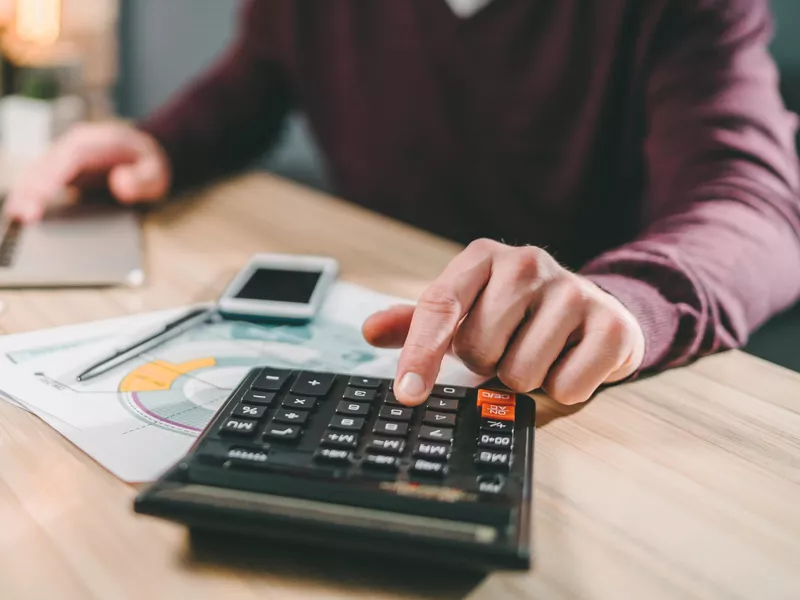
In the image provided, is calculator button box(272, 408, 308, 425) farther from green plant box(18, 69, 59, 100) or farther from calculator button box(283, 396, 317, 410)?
green plant box(18, 69, 59, 100)

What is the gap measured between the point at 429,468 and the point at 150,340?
235mm

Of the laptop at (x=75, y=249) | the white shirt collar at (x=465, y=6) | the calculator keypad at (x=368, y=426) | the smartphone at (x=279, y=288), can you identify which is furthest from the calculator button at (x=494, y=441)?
the white shirt collar at (x=465, y=6)

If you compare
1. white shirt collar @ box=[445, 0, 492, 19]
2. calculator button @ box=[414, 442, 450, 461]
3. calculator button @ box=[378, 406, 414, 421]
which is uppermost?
white shirt collar @ box=[445, 0, 492, 19]

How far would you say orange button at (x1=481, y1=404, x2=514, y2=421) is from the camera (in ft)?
1.24

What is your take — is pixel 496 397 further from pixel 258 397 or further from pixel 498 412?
pixel 258 397

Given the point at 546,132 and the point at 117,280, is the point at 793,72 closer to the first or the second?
the point at 546,132

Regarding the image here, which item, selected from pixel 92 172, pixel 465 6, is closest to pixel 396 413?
pixel 92 172

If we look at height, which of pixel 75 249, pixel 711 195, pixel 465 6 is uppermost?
pixel 465 6

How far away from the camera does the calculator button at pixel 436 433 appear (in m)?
0.35

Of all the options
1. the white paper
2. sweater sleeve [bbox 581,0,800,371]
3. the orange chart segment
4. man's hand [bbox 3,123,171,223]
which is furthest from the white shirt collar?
the orange chart segment

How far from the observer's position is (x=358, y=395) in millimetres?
390

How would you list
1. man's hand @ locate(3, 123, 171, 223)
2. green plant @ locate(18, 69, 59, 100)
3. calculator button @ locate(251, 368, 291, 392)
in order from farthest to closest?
green plant @ locate(18, 69, 59, 100), man's hand @ locate(3, 123, 171, 223), calculator button @ locate(251, 368, 291, 392)

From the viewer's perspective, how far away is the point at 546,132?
0.90 metres

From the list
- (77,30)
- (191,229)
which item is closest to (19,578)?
(191,229)
